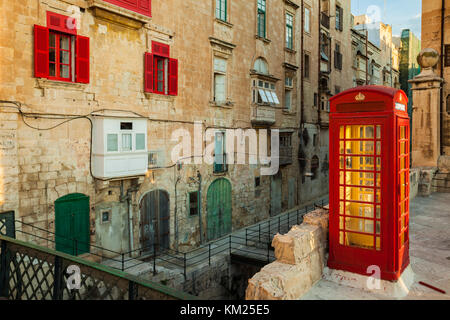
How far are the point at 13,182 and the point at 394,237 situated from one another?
9783 millimetres

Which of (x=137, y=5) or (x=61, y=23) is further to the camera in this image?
(x=137, y=5)

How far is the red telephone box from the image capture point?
19.6 feet

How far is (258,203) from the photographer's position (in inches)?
805

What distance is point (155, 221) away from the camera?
551 inches

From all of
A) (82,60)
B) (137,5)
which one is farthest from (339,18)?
(82,60)

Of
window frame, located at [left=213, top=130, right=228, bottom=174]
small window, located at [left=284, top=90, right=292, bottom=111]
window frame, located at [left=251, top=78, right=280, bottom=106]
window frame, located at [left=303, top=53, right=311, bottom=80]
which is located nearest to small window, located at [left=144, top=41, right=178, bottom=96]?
window frame, located at [left=213, top=130, right=228, bottom=174]

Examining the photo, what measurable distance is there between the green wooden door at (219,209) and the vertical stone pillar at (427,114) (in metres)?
9.67

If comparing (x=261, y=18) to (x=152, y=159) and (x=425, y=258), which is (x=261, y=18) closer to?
(x=152, y=159)

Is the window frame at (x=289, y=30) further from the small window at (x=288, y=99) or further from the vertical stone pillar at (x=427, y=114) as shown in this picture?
the vertical stone pillar at (x=427, y=114)

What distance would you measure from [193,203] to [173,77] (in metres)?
5.79

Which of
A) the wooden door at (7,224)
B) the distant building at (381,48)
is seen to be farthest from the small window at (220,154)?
the distant building at (381,48)

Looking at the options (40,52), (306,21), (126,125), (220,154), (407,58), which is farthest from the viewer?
(407,58)
